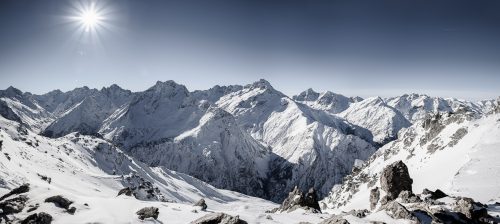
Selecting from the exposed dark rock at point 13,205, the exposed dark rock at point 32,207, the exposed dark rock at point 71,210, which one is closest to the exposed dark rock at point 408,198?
the exposed dark rock at point 71,210

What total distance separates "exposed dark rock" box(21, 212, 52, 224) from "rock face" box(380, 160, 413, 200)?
47.2 m

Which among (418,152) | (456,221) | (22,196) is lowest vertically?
(456,221)

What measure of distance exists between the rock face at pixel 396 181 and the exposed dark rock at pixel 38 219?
47.2 m

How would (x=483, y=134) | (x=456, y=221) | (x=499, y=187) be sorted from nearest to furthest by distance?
(x=456, y=221)
(x=499, y=187)
(x=483, y=134)

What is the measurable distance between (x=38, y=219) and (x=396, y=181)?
1973 inches

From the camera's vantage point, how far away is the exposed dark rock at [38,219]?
3819cm

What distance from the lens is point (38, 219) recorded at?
3881 cm

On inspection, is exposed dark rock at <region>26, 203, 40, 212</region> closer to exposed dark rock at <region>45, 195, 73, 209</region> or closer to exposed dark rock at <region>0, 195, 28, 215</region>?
exposed dark rock at <region>0, 195, 28, 215</region>

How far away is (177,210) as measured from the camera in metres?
45.6

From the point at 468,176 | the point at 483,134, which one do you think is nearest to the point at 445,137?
the point at 483,134

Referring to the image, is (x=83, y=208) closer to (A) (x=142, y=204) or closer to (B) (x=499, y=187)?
(A) (x=142, y=204)

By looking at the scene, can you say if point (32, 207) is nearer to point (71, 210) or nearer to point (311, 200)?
point (71, 210)

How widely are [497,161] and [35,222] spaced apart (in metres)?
97.1

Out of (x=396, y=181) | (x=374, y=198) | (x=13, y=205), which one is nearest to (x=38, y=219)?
(x=13, y=205)
